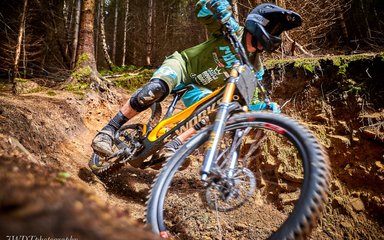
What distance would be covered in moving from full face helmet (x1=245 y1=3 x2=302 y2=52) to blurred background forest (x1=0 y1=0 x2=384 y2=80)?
346 cm

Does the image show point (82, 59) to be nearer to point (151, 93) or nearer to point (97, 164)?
point (97, 164)

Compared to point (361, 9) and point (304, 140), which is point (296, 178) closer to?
point (304, 140)

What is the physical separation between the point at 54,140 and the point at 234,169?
2.34 metres

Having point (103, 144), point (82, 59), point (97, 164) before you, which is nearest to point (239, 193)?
point (103, 144)

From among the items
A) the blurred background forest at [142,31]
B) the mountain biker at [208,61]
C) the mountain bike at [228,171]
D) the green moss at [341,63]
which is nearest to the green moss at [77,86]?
the blurred background forest at [142,31]

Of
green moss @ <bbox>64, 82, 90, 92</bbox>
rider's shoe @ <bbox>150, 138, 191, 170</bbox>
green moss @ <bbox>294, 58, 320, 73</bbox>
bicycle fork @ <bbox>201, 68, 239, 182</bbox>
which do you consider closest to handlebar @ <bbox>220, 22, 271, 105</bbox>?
bicycle fork @ <bbox>201, 68, 239, 182</bbox>

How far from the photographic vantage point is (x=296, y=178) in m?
3.38

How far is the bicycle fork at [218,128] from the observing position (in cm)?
160

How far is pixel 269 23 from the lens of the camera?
2.33 metres

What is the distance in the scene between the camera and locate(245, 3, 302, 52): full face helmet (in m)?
2.22

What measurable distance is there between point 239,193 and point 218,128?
453 mm

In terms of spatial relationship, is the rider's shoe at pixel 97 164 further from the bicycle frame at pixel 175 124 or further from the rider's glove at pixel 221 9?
the rider's glove at pixel 221 9

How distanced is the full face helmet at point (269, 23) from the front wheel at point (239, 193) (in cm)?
77

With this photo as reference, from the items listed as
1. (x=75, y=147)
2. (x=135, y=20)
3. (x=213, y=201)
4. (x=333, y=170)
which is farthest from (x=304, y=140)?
(x=135, y=20)
